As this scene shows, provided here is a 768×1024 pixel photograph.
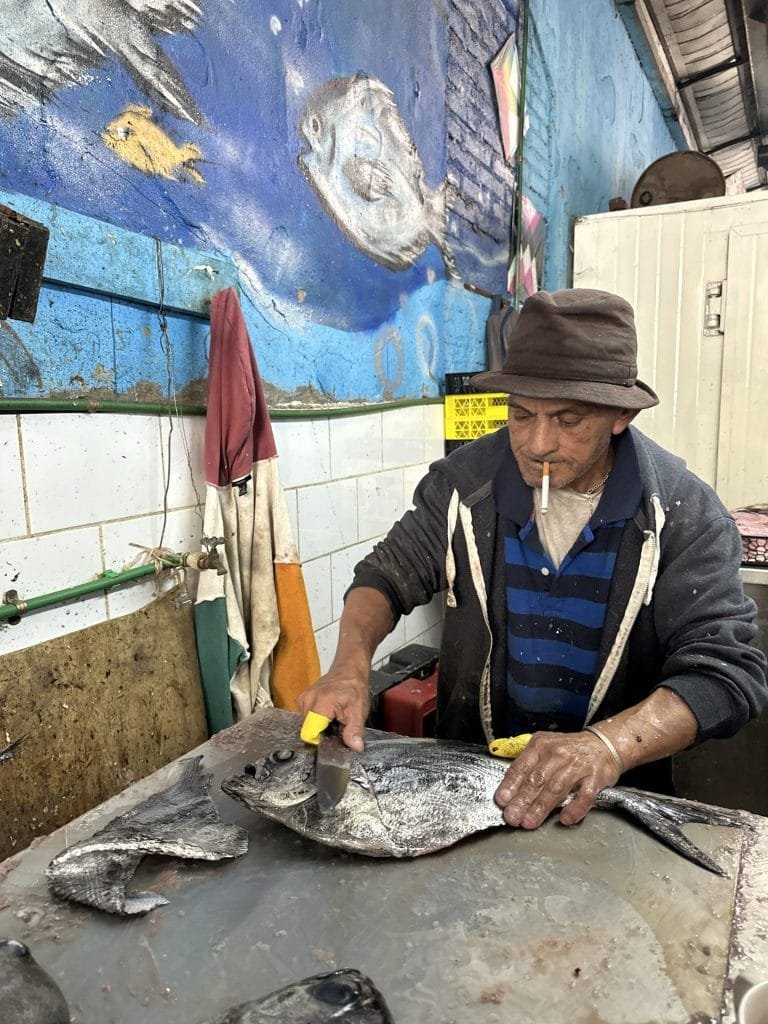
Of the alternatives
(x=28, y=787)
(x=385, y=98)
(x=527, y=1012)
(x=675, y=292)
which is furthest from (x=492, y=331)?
(x=527, y=1012)

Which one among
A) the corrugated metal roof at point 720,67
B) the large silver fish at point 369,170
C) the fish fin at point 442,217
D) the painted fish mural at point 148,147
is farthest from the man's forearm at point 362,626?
the corrugated metal roof at point 720,67

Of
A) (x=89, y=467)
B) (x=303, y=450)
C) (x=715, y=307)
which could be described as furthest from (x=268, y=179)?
(x=715, y=307)

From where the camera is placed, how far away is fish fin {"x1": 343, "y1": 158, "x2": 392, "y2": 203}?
295 cm

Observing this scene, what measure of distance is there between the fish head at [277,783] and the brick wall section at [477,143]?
322 centimetres

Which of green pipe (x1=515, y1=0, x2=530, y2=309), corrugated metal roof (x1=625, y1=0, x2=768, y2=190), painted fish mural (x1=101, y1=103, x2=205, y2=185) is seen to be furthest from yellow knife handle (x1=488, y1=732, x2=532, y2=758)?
corrugated metal roof (x1=625, y1=0, x2=768, y2=190)

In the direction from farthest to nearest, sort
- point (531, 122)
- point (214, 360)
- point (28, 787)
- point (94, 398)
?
point (531, 122) → point (214, 360) → point (94, 398) → point (28, 787)

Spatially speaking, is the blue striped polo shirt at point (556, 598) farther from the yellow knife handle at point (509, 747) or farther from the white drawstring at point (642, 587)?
the yellow knife handle at point (509, 747)

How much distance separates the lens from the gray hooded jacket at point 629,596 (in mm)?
1616

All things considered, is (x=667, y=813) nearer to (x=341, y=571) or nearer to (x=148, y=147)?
(x=341, y=571)

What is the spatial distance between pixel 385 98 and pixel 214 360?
6.14ft

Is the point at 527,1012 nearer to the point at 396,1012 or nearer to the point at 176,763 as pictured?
the point at 396,1012

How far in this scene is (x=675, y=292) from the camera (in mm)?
4398

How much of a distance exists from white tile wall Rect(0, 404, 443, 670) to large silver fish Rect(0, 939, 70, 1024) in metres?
0.86

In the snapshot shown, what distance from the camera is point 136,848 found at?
125 cm
